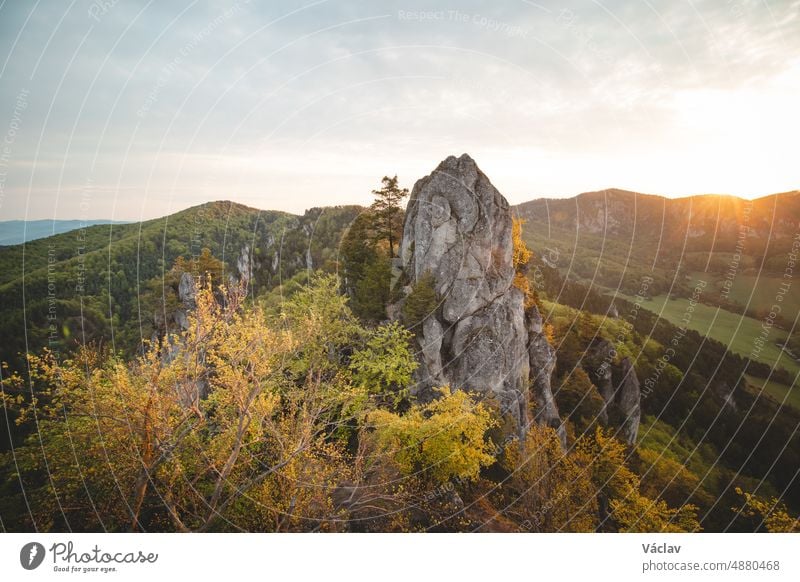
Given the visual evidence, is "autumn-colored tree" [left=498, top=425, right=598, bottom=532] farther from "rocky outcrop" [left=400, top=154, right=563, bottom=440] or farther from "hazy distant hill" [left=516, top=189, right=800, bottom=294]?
"hazy distant hill" [left=516, top=189, right=800, bottom=294]

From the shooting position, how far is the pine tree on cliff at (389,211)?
3191 cm

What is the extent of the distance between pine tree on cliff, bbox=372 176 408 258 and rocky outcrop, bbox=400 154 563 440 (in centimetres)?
260

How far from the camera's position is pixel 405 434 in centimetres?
1889

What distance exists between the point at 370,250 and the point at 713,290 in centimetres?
13597

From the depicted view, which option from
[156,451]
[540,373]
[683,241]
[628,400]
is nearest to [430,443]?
[156,451]

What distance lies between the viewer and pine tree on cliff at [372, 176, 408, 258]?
31906 millimetres

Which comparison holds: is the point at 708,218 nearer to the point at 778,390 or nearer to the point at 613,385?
Result: the point at 778,390

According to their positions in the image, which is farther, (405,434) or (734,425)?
Result: (734,425)

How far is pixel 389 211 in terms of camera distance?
3334 centimetres

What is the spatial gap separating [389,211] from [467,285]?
1074 cm

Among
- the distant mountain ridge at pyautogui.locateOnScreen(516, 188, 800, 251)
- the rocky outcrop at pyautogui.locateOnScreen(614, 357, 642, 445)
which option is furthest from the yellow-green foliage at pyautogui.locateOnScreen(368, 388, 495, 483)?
the distant mountain ridge at pyautogui.locateOnScreen(516, 188, 800, 251)

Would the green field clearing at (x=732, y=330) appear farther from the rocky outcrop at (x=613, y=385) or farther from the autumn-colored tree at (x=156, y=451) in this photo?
the autumn-colored tree at (x=156, y=451)

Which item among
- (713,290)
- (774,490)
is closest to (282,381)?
(774,490)
